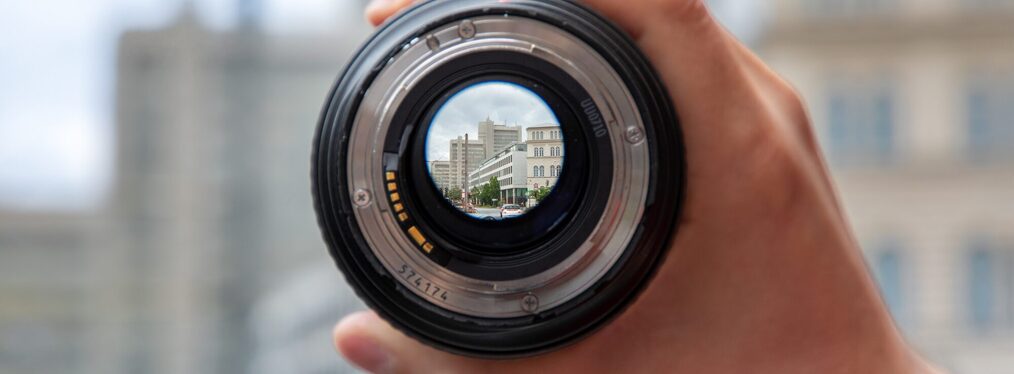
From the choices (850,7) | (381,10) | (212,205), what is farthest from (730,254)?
(850,7)

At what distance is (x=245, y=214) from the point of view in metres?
1.22

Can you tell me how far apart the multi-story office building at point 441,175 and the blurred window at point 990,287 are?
1816 mm

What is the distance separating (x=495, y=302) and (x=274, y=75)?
0.79 metres

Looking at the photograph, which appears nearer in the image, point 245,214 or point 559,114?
point 559,114

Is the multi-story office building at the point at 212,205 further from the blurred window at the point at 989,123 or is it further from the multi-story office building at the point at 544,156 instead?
the blurred window at the point at 989,123

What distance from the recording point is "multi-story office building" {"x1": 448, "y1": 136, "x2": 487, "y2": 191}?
0.48 m

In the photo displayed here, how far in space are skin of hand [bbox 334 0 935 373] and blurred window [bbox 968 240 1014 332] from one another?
67.0 inches

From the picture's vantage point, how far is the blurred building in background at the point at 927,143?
1.92 m

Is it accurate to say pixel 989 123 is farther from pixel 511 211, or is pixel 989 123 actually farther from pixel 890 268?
pixel 511 211

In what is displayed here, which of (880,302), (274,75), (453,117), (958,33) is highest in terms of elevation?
(958,33)

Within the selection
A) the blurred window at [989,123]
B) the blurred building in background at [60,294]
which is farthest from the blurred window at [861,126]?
the blurred building in background at [60,294]

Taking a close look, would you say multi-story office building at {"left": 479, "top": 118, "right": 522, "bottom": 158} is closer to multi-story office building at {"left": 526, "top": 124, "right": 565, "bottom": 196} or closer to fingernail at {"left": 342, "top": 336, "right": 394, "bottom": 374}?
multi-story office building at {"left": 526, "top": 124, "right": 565, "bottom": 196}

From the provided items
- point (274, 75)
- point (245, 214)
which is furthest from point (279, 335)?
point (274, 75)

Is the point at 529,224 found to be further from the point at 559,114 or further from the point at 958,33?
the point at 958,33
